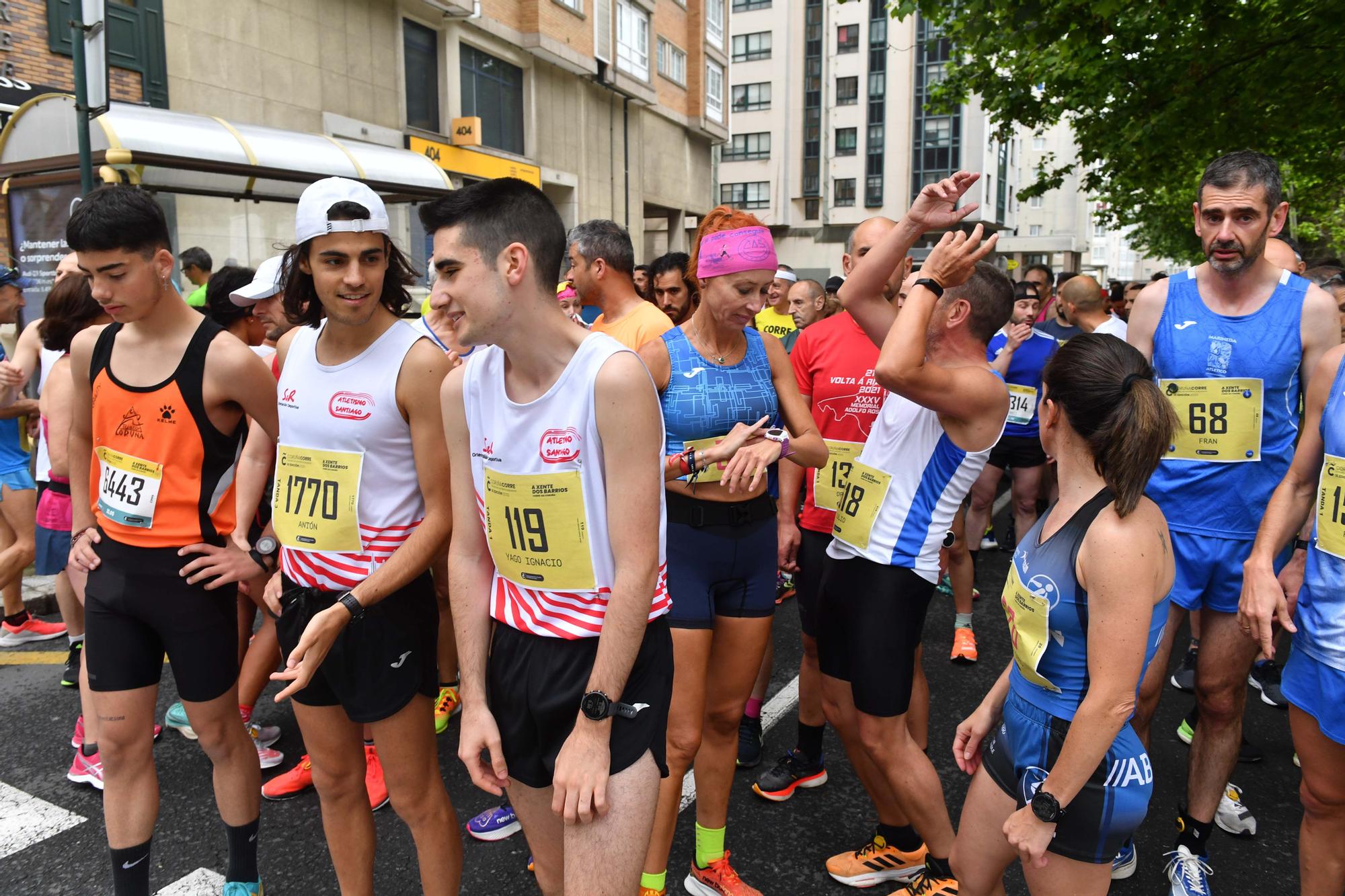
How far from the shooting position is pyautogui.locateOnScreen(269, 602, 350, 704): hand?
83.6 inches

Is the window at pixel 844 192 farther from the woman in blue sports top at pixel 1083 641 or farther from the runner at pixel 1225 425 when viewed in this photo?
the woman in blue sports top at pixel 1083 641

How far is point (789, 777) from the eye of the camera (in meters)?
3.71

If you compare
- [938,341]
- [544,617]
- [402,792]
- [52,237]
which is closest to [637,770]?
[544,617]

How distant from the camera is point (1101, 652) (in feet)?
6.30

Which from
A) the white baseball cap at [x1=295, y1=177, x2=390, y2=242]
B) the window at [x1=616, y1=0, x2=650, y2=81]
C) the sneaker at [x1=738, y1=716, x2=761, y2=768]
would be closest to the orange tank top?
the white baseball cap at [x1=295, y1=177, x2=390, y2=242]

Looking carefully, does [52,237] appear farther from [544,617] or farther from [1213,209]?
[1213,209]

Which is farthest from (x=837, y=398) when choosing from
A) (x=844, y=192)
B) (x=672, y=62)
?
(x=844, y=192)

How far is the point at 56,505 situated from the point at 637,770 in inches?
161

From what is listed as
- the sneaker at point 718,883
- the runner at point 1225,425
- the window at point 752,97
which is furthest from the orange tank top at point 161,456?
the window at point 752,97

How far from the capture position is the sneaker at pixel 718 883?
2959 mm

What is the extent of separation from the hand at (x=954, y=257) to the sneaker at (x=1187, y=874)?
83.3 inches

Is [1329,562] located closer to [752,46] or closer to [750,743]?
[750,743]

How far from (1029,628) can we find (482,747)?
1325mm

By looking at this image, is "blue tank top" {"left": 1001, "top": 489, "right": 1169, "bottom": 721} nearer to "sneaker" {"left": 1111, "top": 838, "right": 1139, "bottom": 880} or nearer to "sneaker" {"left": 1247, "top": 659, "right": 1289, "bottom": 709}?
"sneaker" {"left": 1111, "top": 838, "right": 1139, "bottom": 880}
